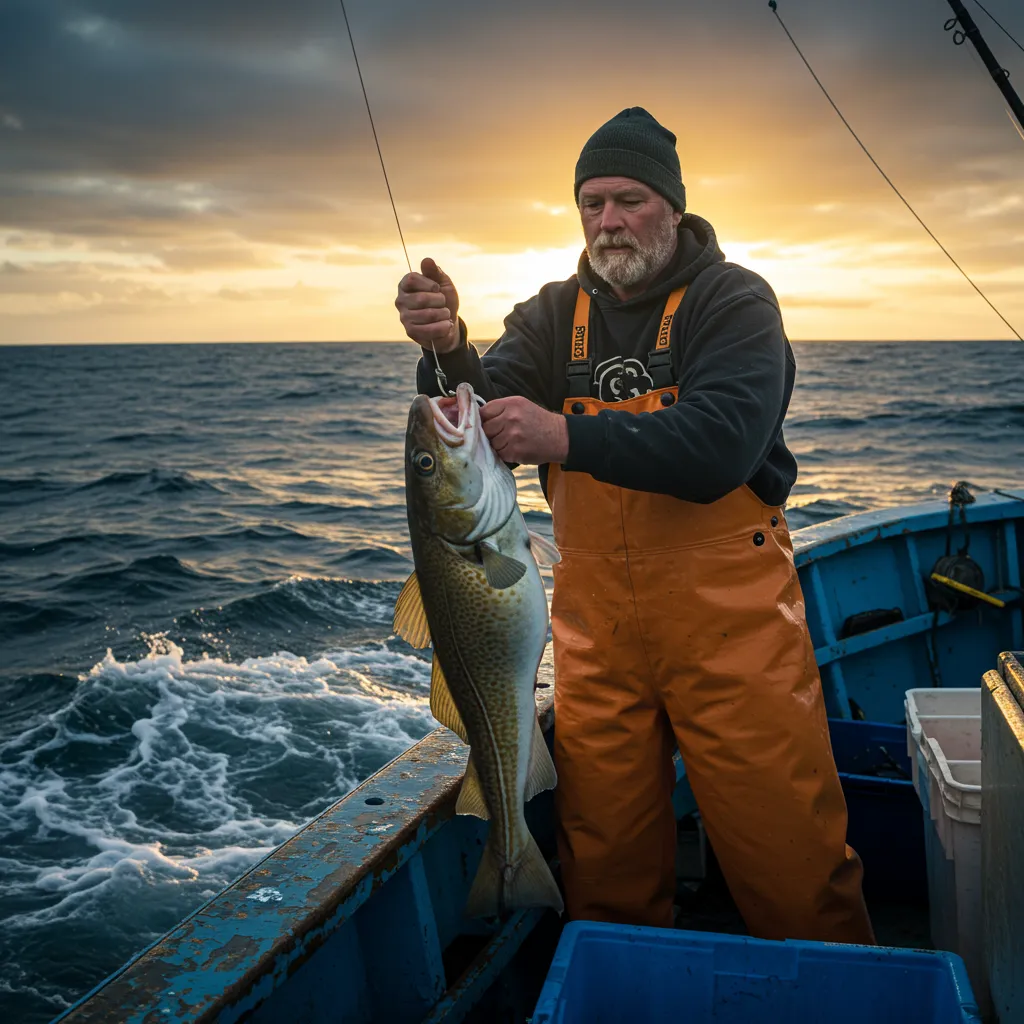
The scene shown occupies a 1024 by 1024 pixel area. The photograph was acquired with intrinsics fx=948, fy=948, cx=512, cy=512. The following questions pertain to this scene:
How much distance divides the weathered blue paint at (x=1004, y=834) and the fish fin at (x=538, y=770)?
1.14m

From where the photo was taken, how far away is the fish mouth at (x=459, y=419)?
95.8 inches

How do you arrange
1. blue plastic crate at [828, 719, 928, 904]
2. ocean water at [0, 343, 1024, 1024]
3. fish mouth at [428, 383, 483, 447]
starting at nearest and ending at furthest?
fish mouth at [428, 383, 483, 447] → blue plastic crate at [828, 719, 928, 904] → ocean water at [0, 343, 1024, 1024]

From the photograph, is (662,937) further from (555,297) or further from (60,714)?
(60,714)

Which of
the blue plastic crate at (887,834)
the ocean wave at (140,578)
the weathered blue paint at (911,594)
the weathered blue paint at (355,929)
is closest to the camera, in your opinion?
the weathered blue paint at (355,929)

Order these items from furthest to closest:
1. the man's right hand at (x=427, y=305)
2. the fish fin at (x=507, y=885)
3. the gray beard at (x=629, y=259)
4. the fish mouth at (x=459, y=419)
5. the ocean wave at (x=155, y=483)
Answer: the ocean wave at (x=155, y=483), the gray beard at (x=629, y=259), the man's right hand at (x=427, y=305), the fish fin at (x=507, y=885), the fish mouth at (x=459, y=419)

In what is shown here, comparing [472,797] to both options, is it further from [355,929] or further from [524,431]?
[524,431]

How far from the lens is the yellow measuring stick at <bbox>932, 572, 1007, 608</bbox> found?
17.5 feet

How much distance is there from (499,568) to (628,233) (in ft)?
4.13

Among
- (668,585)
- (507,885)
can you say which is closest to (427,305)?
(668,585)

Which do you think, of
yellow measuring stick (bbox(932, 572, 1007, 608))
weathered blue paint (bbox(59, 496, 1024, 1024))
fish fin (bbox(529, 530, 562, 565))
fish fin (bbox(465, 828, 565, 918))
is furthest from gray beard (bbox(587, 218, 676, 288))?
yellow measuring stick (bbox(932, 572, 1007, 608))

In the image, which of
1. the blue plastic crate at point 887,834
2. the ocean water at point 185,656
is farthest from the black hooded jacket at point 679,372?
the ocean water at point 185,656

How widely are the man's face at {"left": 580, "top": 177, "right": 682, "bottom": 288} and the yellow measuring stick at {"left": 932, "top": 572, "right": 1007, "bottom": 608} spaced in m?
3.28

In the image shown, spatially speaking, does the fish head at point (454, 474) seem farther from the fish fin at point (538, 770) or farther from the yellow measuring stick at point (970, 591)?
the yellow measuring stick at point (970, 591)

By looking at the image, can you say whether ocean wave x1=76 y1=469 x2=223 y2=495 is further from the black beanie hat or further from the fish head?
the fish head
